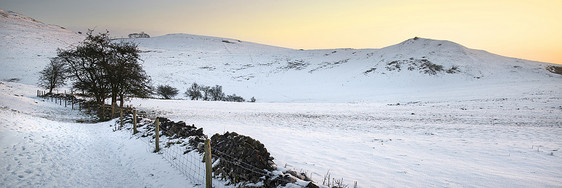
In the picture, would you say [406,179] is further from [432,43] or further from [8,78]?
[432,43]

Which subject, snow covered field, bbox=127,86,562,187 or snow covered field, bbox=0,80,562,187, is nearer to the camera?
snow covered field, bbox=127,86,562,187

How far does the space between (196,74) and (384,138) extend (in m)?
78.3

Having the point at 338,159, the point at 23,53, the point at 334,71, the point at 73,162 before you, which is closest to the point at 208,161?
the point at 338,159

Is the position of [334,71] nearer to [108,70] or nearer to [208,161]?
[108,70]

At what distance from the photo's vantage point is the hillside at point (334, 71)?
2372 inches

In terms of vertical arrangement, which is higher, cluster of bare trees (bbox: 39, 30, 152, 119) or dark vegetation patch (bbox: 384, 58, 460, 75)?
dark vegetation patch (bbox: 384, 58, 460, 75)

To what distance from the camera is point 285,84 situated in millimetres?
79875

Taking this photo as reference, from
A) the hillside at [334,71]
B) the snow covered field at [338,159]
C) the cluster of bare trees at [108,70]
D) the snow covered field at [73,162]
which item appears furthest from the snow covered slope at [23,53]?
A: the snow covered field at [338,159]

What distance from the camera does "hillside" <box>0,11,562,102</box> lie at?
60241mm

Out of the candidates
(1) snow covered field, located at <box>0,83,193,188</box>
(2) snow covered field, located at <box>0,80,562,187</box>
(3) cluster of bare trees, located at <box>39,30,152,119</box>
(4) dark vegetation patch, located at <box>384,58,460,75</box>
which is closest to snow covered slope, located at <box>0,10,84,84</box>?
(3) cluster of bare trees, located at <box>39,30,152,119</box>

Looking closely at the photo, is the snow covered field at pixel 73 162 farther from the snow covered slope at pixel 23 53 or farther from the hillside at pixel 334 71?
the snow covered slope at pixel 23 53

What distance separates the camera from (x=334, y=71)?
93.2 meters

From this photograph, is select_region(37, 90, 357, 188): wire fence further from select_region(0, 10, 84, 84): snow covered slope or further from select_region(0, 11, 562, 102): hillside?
select_region(0, 10, 84, 84): snow covered slope

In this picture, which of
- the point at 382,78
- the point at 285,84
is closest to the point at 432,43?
the point at 382,78
